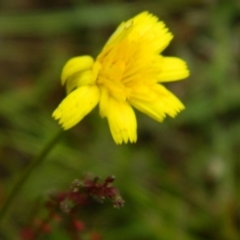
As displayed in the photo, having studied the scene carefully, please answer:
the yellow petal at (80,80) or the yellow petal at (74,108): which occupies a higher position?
the yellow petal at (80,80)

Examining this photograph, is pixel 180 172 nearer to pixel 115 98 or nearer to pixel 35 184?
pixel 35 184

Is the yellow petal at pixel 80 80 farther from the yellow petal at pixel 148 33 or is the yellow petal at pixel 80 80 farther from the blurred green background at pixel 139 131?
the blurred green background at pixel 139 131

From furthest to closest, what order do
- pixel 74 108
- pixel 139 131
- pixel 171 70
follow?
1. pixel 139 131
2. pixel 171 70
3. pixel 74 108

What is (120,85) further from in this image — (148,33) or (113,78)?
(148,33)

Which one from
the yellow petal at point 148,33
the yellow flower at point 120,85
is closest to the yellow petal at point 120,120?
the yellow flower at point 120,85

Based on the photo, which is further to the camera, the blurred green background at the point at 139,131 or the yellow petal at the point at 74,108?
the blurred green background at the point at 139,131

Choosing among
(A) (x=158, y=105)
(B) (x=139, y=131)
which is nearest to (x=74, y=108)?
(A) (x=158, y=105)
